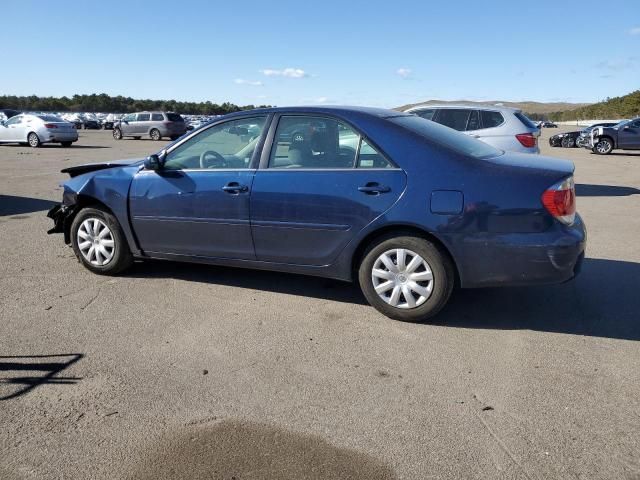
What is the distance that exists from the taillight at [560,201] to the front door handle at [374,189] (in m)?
1.15

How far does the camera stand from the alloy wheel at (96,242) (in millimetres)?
5523

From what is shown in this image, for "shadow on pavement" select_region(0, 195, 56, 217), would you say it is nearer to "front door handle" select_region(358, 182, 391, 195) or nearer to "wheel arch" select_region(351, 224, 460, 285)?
"wheel arch" select_region(351, 224, 460, 285)

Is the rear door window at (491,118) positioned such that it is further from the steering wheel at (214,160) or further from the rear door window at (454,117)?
the steering wheel at (214,160)

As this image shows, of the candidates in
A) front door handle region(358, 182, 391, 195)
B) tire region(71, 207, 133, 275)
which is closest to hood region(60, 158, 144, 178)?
tire region(71, 207, 133, 275)

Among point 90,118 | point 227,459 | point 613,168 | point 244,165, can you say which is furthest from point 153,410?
point 90,118

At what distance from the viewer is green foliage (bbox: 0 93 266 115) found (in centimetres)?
9200

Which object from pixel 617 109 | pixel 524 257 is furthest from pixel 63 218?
pixel 617 109

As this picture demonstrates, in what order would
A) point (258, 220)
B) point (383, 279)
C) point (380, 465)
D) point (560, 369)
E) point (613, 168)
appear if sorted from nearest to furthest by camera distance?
1. point (380, 465)
2. point (560, 369)
3. point (383, 279)
4. point (258, 220)
5. point (613, 168)

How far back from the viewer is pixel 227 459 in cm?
273

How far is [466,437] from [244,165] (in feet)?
9.74

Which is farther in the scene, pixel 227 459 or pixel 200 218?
pixel 200 218

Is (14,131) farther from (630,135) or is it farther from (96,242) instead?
(630,135)

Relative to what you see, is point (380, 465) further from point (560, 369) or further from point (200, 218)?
point (200, 218)

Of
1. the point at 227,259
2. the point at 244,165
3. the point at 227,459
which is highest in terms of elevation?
the point at 244,165
